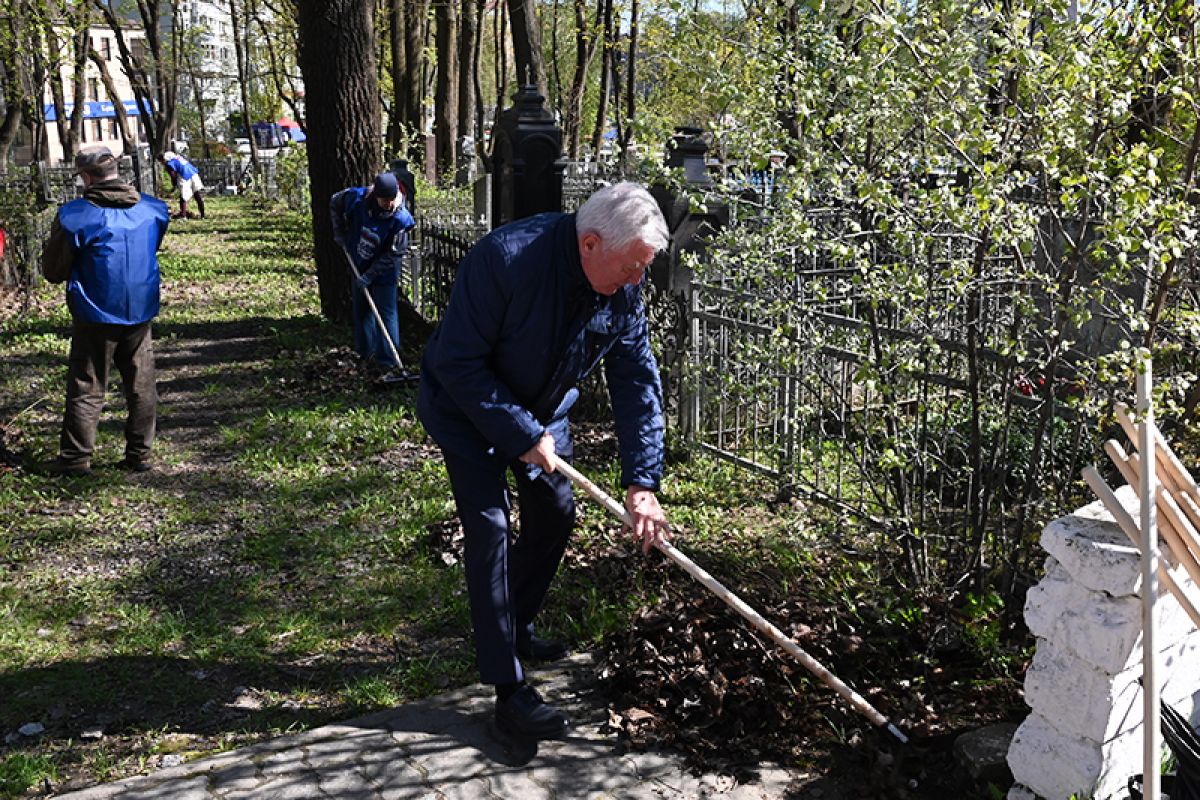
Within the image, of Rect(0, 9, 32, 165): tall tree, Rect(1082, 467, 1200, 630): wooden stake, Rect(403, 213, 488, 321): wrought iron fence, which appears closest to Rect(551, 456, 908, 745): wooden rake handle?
Rect(1082, 467, 1200, 630): wooden stake

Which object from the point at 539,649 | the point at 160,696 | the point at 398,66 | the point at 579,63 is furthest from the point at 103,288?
the point at 579,63

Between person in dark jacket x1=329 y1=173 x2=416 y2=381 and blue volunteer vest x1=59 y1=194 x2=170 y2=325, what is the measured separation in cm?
273

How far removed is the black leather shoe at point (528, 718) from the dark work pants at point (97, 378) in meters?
4.02

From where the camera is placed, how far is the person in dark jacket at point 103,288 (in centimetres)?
651

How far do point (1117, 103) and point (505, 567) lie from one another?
2.50m

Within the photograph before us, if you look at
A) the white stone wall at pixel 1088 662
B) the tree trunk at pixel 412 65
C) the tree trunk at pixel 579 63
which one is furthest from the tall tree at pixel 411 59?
the white stone wall at pixel 1088 662

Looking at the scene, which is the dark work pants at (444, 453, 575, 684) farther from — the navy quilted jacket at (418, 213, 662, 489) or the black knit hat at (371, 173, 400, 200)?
the black knit hat at (371, 173, 400, 200)

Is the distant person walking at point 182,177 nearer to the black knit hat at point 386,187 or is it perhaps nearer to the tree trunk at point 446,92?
the tree trunk at point 446,92

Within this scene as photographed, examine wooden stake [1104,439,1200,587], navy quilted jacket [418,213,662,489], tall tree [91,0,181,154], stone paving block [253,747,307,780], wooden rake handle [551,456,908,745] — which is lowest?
stone paving block [253,747,307,780]

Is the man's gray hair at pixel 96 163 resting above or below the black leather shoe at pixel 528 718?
above

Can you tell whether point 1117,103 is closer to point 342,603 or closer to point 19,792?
point 342,603

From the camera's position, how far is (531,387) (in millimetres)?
3826

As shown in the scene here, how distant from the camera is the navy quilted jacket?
3.63 meters

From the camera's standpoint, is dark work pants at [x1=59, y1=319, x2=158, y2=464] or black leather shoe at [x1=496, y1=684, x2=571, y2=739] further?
dark work pants at [x1=59, y1=319, x2=158, y2=464]
